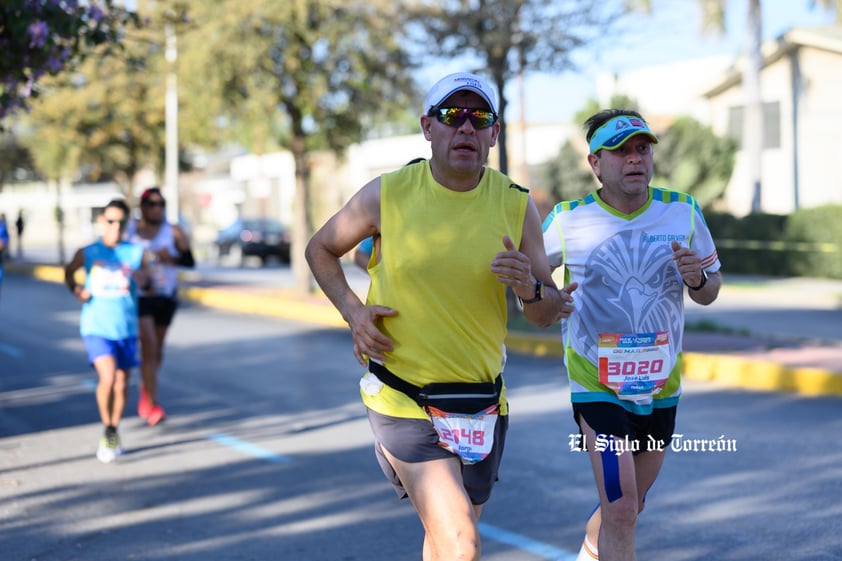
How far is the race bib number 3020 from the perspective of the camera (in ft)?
15.2

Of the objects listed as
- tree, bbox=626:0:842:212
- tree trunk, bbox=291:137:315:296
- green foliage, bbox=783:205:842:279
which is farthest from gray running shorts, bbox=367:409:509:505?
tree, bbox=626:0:842:212

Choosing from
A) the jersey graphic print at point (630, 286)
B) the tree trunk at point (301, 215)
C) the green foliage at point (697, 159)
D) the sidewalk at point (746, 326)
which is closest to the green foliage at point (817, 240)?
the sidewalk at point (746, 326)

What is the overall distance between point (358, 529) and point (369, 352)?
2.78m

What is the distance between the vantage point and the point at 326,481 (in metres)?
7.71

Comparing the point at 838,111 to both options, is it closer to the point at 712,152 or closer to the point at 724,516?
the point at 712,152

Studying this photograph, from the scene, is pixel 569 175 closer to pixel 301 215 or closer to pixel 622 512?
pixel 301 215

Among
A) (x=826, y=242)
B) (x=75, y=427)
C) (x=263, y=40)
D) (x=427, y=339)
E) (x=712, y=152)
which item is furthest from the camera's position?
(x=712, y=152)

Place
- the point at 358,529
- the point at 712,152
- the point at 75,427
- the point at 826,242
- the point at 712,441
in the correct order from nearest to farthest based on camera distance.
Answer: the point at 358,529, the point at 712,441, the point at 75,427, the point at 826,242, the point at 712,152

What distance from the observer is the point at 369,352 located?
3.94 metres

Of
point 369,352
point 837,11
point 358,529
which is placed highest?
point 837,11

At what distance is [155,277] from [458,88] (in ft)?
21.1

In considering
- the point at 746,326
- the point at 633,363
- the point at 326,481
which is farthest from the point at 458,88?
the point at 746,326

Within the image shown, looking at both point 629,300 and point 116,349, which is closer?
point 629,300

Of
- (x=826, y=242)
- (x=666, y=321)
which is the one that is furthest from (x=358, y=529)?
(x=826, y=242)
